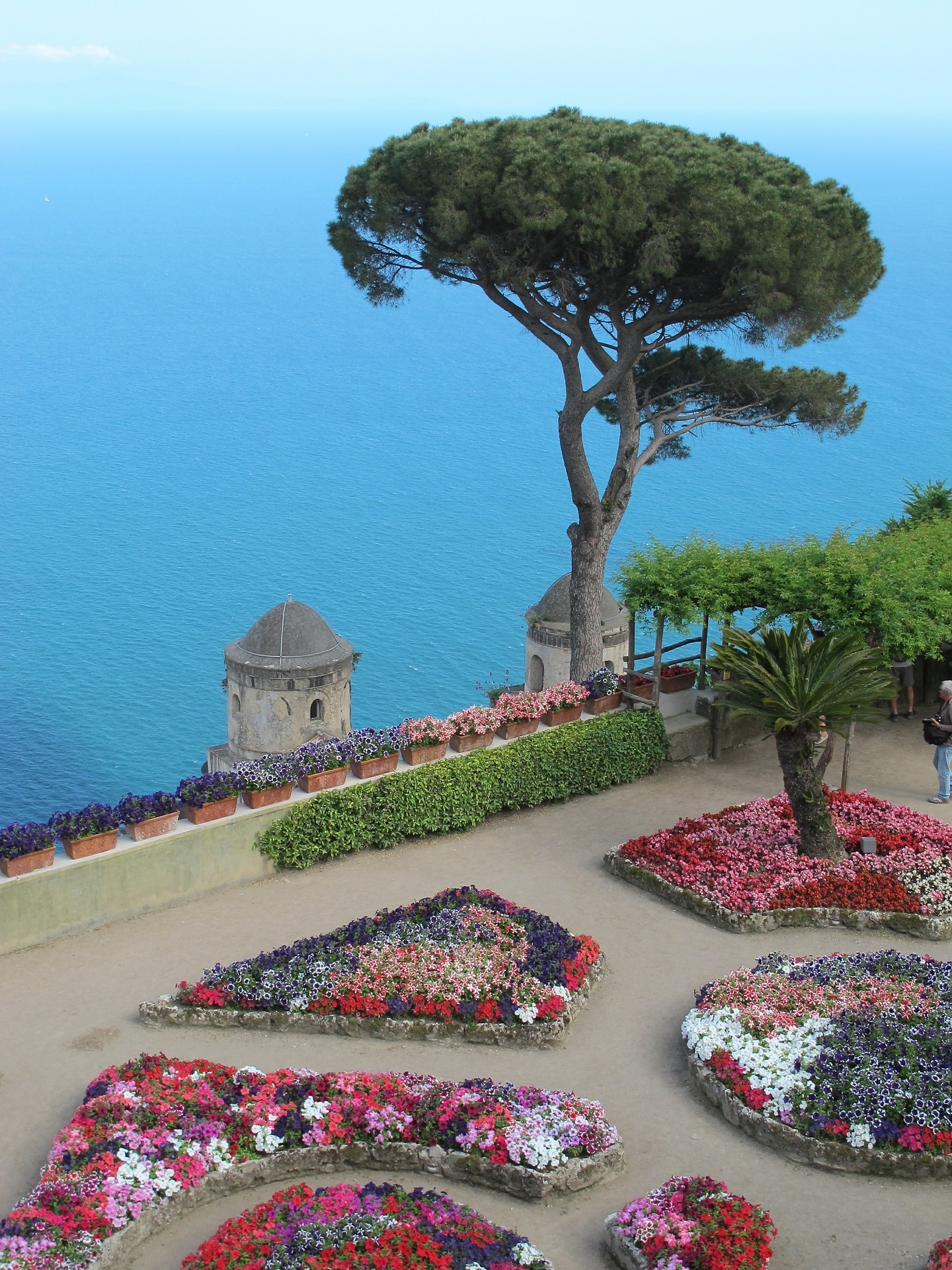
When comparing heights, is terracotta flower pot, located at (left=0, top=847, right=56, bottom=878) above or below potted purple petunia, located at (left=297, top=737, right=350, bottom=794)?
below

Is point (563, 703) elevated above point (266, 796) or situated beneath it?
elevated above

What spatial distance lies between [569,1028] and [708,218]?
456 inches

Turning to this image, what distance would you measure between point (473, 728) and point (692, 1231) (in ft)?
28.7

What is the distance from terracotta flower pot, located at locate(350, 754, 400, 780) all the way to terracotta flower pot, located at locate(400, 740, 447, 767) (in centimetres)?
34

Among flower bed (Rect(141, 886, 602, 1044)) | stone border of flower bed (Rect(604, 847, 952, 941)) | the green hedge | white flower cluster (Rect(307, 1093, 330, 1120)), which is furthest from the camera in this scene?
the green hedge

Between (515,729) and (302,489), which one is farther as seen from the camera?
(302,489)

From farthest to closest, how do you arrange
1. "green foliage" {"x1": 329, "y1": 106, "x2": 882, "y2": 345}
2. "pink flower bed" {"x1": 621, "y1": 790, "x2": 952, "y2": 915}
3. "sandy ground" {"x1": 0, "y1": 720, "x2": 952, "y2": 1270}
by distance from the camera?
"green foliage" {"x1": 329, "y1": 106, "x2": 882, "y2": 345}, "pink flower bed" {"x1": 621, "y1": 790, "x2": 952, "y2": 915}, "sandy ground" {"x1": 0, "y1": 720, "x2": 952, "y2": 1270}

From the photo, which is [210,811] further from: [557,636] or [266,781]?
[557,636]

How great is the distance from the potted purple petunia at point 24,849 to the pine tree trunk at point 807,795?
7.57 metres

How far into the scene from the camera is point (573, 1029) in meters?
12.1

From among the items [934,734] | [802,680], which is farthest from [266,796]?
[934,734]

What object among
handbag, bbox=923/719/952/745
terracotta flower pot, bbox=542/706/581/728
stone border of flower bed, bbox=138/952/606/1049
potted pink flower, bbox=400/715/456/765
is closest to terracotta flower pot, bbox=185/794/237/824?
potted pink flower, bbox=400/715/456/765

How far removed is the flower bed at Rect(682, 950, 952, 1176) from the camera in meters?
9.98

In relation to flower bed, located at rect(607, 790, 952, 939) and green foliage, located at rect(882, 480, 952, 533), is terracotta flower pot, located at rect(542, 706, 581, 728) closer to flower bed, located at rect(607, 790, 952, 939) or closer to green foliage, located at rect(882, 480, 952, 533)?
flower bed, located at rect(607, 790, 952, 939)
